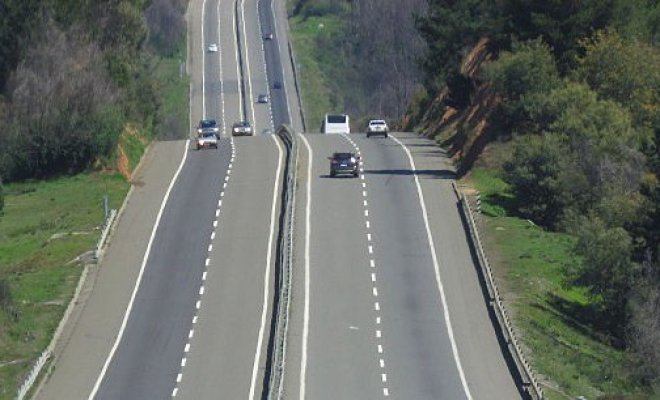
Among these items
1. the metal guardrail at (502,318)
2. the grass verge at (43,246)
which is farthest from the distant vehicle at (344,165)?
the grass verge at (43,246)

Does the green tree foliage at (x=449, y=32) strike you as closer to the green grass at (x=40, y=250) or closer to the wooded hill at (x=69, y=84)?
the wooded hill at (x=69, y=84)

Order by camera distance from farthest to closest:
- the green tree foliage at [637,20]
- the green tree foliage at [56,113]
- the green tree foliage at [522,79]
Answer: the green tree foliage at [637,20], the green tree foliage at [56,113], the green tree foliage at [522,79]

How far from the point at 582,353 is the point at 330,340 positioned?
9479 millimetres

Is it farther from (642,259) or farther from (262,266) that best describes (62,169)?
(642,259)

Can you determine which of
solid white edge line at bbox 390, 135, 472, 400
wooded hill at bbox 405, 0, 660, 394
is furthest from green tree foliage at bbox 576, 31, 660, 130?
solid white edge line at bbox 390, 135, 472, 400

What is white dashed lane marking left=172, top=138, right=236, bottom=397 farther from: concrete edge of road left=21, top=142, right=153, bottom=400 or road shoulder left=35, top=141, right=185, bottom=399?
concrete edge of road left=21, top=142, right=153, bottom=400

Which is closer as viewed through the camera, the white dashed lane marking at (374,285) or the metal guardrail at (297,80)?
the white dashed lane marking at (374,285)

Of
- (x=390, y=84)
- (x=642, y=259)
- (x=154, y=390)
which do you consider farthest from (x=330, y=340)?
(x=390, y=84)

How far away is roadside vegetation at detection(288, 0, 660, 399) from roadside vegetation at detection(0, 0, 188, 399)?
18183mm

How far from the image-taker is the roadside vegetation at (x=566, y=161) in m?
65.2

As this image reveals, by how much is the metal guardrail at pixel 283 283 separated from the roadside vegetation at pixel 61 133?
800 cm

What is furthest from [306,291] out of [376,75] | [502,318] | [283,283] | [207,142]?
[376,75]

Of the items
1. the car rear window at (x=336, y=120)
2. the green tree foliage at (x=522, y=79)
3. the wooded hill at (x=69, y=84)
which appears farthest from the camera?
the car rear window at (x=336, y=120)

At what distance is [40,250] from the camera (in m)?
77.4
